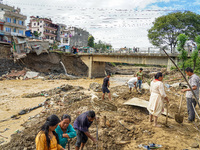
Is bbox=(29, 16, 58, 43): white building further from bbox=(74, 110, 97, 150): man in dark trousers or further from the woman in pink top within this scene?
bbox=(74, 110, 97, 150): man in dark trousers

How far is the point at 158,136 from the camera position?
3.68 m

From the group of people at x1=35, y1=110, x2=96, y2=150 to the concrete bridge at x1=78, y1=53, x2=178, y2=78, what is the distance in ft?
55.6

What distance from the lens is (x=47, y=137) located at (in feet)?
6.66

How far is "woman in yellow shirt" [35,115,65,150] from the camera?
6.47ft

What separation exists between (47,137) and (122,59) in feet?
69.7

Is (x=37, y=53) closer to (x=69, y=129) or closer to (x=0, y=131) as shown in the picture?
(x=0, y=131)

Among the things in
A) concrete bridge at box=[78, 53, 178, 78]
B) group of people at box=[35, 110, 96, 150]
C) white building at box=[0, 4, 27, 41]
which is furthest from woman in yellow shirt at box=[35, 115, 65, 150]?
white building at box=[0, 4, 27, 41]

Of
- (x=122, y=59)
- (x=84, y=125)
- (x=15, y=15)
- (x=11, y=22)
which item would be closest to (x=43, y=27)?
(x=15, y=15)

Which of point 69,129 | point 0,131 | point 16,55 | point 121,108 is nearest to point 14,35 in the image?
point 16,55

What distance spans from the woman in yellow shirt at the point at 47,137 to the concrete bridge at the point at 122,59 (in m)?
17.9

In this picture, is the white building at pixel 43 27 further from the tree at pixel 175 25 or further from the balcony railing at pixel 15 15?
the tree at pixel 175 25

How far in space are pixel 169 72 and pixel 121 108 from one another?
46.7 feet

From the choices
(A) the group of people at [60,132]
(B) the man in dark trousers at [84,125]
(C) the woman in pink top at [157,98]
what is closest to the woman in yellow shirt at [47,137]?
(A) the group of people at [60,132]

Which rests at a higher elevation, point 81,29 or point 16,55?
point 81,29
